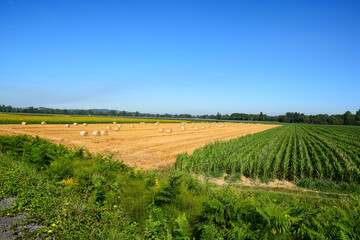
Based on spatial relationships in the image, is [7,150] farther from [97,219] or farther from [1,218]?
[97,219]

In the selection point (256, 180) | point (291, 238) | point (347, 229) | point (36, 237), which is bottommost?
point (256, 180)

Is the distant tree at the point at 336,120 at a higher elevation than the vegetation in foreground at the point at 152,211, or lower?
higher

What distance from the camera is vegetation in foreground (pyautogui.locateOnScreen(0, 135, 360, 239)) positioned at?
3.83m

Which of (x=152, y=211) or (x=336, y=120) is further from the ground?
(x=336, y=120)

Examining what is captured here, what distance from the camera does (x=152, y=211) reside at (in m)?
5.12

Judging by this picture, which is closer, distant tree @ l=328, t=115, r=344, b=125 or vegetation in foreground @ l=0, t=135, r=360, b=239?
vegetation in foreground @ l=0, t=135, r=360, b=239

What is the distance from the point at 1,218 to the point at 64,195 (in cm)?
157

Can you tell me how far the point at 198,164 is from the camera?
1409 cm

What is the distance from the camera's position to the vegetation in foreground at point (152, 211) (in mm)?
3832

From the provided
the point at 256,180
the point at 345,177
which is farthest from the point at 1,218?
the point at 345,177

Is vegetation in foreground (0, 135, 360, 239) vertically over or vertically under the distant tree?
under

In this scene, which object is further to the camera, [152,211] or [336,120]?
[336,120]

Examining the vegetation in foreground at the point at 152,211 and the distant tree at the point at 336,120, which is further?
the distant tree at the point at 336,120

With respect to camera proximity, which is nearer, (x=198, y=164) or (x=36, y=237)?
(x=36, y=237)
